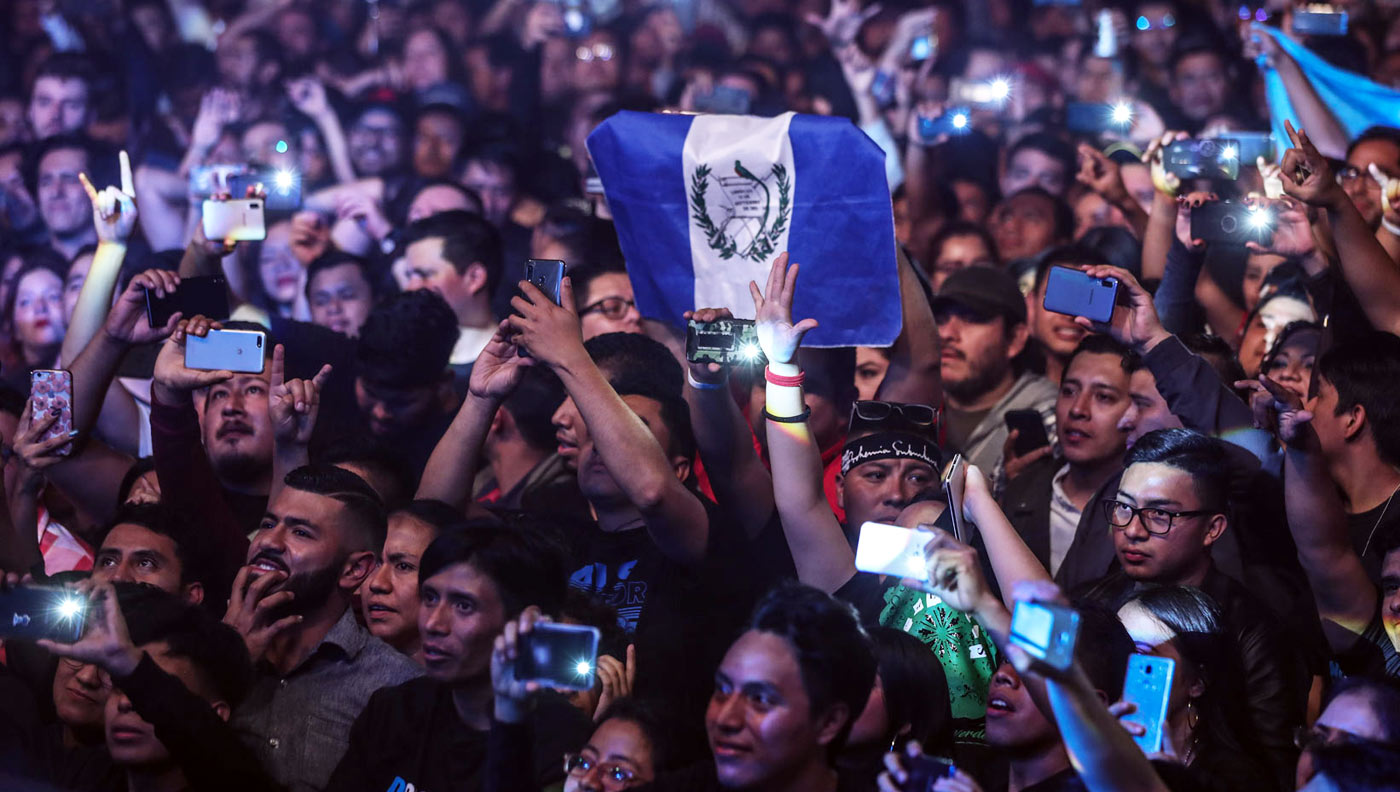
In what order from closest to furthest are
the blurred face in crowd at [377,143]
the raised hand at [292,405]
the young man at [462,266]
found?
the raised hand at [292,405] → the young man at [462,266] → the blurred face in crowd at [377,143]

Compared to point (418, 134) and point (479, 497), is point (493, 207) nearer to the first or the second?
point (418, 134)

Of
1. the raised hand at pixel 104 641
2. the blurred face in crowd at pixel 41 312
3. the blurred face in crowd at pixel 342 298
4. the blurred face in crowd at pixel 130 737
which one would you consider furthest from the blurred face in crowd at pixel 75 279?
the raised hand at pixel 104 641

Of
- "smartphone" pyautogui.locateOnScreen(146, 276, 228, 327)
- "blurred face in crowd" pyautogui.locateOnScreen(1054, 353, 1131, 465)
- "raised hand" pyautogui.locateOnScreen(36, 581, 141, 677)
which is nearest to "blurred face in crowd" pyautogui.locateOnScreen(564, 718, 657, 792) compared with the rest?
"raised hand" pyautogui.locateOnScreen(36, 581, 141, 677)

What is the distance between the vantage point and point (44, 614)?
11.7ft

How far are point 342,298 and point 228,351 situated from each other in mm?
1892

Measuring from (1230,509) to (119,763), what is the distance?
3.07 m

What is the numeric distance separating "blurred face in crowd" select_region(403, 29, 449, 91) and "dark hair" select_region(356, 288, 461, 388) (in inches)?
190

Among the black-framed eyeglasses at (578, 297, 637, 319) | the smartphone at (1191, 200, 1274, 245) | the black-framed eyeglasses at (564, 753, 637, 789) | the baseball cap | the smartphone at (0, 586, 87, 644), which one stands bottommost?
the black-framed eyeglasses at (564, 753, 637, 789)

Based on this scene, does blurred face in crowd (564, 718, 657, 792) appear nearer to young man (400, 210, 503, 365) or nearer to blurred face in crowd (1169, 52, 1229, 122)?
young man (400, 210, 503, 365)

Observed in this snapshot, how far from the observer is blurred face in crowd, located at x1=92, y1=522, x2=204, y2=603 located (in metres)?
4.45

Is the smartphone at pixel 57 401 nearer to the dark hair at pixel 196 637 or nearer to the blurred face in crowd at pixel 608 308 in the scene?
the dark hair at pixel 196 637

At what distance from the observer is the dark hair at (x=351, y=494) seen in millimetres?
4504

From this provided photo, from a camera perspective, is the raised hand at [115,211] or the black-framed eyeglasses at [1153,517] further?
the raised hand at [115,211]

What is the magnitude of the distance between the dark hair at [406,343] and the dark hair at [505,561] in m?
1.66
